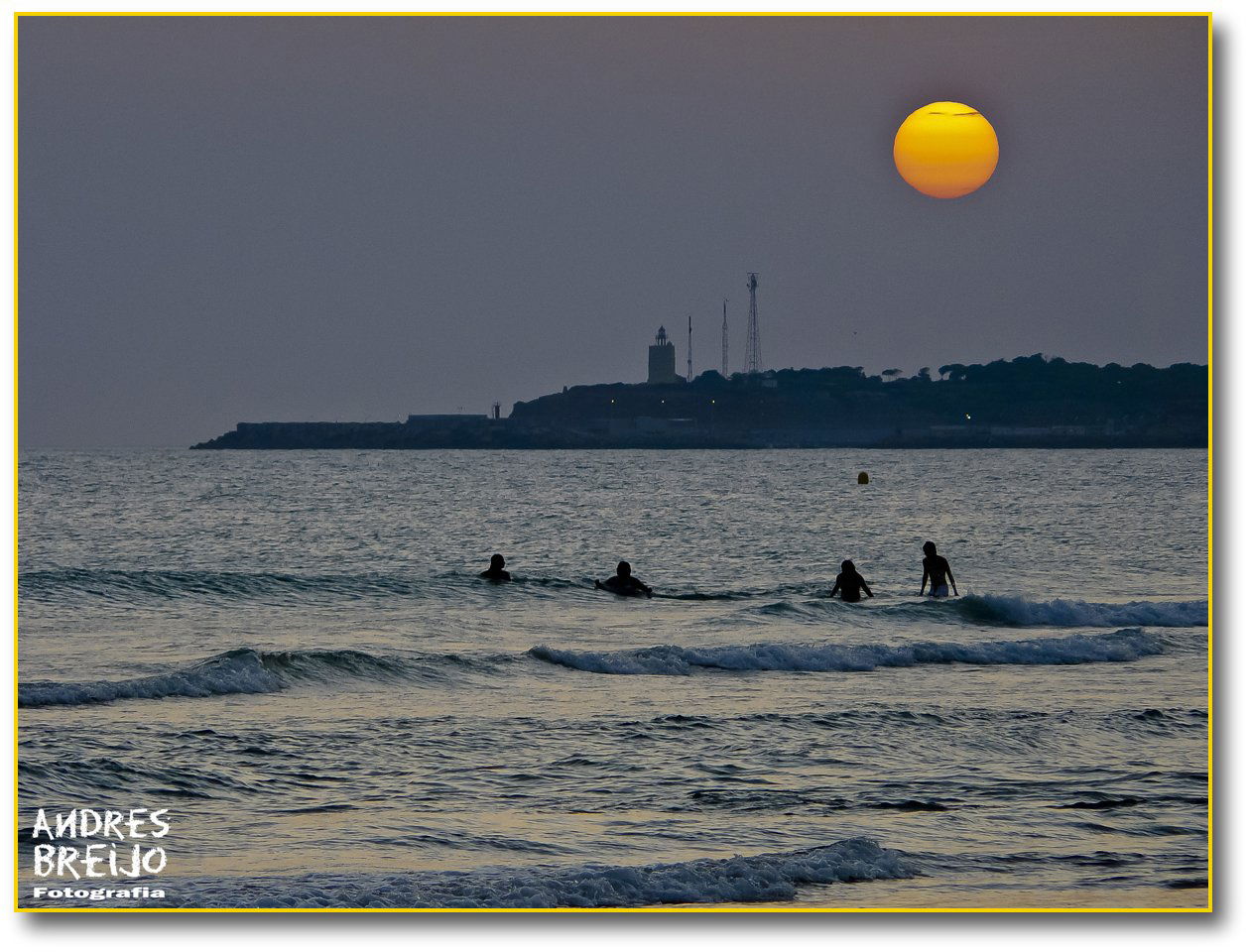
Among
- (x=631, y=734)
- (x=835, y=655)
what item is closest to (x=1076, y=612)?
(x=835, y=655)

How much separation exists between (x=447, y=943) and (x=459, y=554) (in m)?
36.0

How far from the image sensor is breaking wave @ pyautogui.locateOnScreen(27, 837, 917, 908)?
338 inches

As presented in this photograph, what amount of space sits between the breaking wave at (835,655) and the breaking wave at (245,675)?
5.66ft

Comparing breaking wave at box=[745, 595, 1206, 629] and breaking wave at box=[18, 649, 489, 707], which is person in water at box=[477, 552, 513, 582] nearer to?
breaking wave at box=[745, 595, 1206, 629]

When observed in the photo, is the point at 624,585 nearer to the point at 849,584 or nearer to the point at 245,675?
the point at 849,584

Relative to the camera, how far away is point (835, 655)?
1909 centimetres

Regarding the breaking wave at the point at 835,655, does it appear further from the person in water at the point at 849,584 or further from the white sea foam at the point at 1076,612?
the person in water at the point at 849,584

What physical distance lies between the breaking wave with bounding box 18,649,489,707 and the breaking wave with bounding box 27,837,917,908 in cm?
750

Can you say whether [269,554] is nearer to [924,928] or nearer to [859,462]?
[924,928]

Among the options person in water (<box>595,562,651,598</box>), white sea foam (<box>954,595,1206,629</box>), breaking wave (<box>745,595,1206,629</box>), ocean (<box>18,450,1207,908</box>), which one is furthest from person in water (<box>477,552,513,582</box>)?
white sea foam (<box>954,595,1206,629</box>)

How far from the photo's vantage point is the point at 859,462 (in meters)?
146

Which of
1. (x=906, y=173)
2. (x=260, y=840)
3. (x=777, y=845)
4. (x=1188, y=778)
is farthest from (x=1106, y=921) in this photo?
(x=906, y=173)

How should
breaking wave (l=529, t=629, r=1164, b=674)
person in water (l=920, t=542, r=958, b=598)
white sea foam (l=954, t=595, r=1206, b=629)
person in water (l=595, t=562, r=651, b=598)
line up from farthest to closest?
person in water (l=595, t=562, r=651, b=598) → person in water (l=920, t=542, r=958, b=598) → white sea foam (l=954, t=595, r=1206, b=629) → breaking wave (l=529, t=629, r=1164, b=674)

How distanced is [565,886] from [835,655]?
10.7 m
